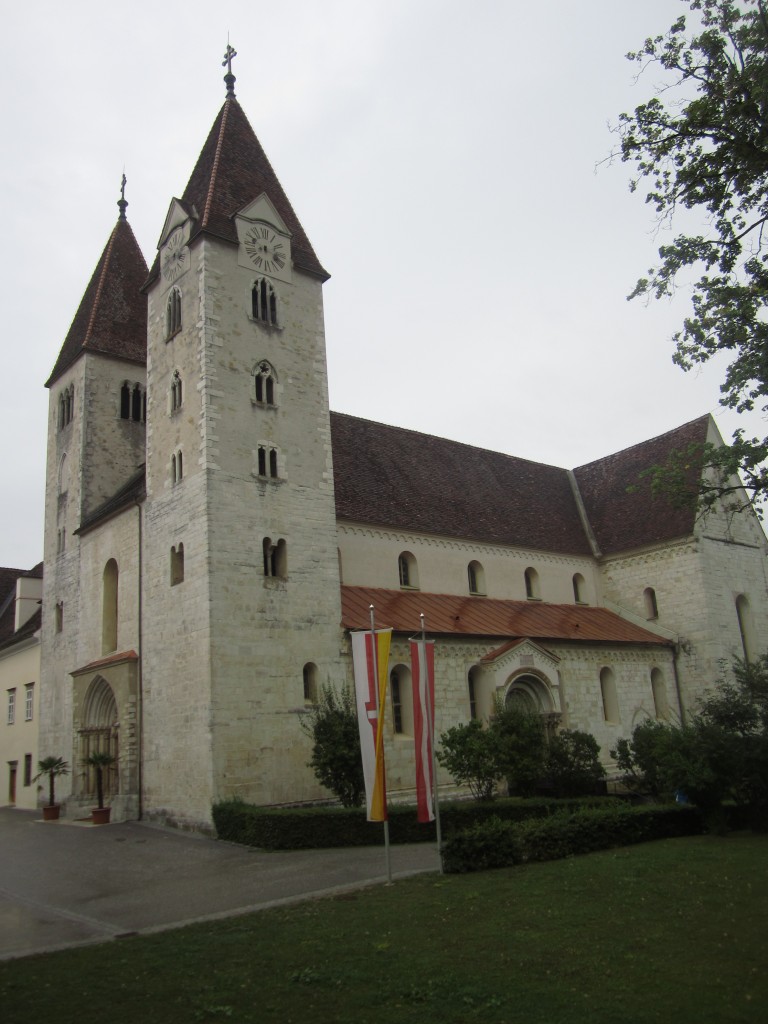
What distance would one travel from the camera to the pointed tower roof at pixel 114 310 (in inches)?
1500

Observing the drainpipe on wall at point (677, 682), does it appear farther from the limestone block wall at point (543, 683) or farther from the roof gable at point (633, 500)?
the roof gable at point (633, 500)

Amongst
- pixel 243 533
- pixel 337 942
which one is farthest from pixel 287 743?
pixel 337 942

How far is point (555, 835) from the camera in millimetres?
16984

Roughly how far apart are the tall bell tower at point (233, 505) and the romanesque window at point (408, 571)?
18.5 feet

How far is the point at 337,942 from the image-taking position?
1116 cm

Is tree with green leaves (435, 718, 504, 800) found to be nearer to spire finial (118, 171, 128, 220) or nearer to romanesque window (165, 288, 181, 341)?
romanesque window (165, 288, 181, 341)

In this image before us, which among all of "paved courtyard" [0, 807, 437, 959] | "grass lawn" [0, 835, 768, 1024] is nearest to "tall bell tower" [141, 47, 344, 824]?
"paved courtyard" [0, 807, 437, 959]

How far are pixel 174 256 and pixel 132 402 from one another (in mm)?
8999

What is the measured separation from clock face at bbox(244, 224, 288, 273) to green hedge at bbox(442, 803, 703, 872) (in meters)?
20.6

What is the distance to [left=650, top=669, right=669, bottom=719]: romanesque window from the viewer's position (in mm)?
37875

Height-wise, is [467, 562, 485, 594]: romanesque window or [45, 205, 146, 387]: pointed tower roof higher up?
[45, 205, 146, 387]: pointed tower roof

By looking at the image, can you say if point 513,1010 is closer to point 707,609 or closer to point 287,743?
point 287,743

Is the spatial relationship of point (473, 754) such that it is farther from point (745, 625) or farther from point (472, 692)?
point (745, 625)

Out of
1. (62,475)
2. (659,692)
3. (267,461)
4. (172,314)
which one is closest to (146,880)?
(267,461)
